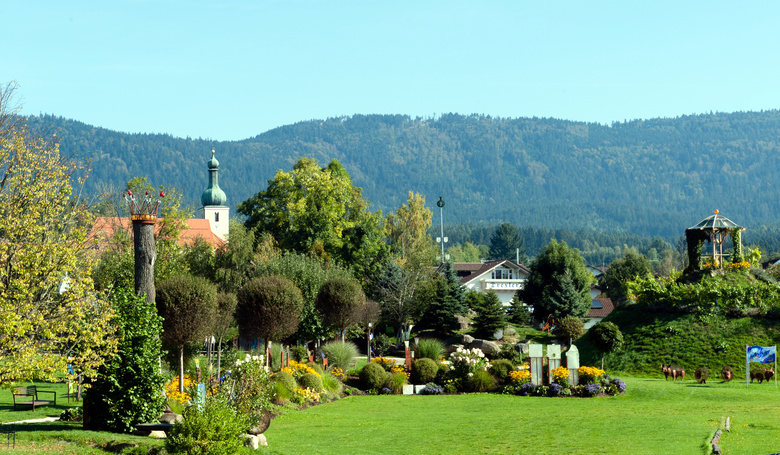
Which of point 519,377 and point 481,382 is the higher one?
point 519,377

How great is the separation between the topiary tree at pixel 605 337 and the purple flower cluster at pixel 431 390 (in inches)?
367

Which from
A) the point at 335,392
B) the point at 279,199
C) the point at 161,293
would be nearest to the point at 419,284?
the point at 279,199

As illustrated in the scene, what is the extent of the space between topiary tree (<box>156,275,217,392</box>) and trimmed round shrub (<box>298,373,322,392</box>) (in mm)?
4221

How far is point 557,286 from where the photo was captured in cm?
6612

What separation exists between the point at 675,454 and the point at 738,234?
31729mm

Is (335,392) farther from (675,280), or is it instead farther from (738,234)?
(738,234)

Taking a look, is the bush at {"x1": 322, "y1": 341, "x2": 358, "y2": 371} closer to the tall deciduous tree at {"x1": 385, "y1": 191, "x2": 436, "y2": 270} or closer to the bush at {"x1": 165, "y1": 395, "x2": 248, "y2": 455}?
the bush at {"x1": 165, "y1": 395, "x2": 248, "y2": 455}

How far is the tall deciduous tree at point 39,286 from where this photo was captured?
16938mm

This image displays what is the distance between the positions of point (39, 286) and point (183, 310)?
10.7 m

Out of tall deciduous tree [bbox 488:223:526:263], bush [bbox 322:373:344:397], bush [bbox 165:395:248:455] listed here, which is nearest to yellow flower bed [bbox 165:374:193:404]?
bush [bbox 322:373:344:397]

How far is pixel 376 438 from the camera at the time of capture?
21047mm

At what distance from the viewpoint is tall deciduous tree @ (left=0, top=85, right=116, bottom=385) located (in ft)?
55.6

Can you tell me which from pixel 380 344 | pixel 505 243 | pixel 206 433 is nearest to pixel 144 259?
pixel 206 433

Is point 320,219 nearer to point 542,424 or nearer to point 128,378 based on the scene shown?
point 542,424
